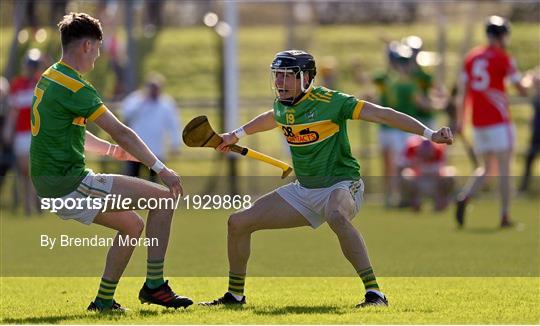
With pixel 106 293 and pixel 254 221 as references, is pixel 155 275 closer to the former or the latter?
pixel 106 293

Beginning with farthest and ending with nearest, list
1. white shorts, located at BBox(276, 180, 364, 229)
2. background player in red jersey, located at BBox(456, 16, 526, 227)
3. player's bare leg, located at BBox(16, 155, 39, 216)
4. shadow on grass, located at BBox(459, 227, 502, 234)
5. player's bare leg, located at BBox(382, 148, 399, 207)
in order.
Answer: player's bare leg, located at BBox(382, 148, 399, 207) < player's bare leg, located at BBox(16, 155, 39, 216) < background player in red jersey, located at BBox(456, 16, 526, 227) < shadow on grass, located at BBox(459, 227, 502, 234) < white shorts, located at BBox(276, 180, 364, 229)

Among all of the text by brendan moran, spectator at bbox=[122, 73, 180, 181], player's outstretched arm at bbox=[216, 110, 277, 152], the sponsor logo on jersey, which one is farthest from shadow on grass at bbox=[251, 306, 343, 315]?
spectator at bbox=[122, 73, 180, 181]

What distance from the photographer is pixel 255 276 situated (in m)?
10.6

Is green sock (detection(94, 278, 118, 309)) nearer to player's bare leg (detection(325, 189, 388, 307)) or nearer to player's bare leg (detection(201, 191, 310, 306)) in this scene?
player's bare leg (detection(201, 191, 310, 306))

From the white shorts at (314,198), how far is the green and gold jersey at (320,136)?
0.05m

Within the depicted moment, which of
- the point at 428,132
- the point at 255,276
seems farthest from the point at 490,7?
the point at 428,132

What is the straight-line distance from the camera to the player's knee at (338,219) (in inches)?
320

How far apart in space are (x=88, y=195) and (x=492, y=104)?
27.4 feet

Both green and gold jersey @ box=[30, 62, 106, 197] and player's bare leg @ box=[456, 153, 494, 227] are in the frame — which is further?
player's bare leg @ box=[456, 153, 494, 227]

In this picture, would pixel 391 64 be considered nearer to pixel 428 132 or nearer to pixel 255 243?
pixel 255 243

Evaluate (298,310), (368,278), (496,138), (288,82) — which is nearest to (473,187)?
(496,138)

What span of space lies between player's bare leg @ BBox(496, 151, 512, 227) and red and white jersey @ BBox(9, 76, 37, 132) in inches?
271

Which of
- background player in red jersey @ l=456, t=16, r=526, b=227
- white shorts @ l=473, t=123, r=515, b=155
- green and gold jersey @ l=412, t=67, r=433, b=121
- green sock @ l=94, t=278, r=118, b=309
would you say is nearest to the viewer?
green sock @ l=94, t=278, r=118, b=309

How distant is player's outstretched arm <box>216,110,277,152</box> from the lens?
8.92m
